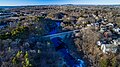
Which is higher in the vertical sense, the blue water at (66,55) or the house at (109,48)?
the house at (109,48)

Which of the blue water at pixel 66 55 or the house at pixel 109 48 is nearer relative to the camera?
the blue water at pixel 66 55

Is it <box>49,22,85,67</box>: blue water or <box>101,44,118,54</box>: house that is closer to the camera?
<box>49,22,85,67</box>: blue water

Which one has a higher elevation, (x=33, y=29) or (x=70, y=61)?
(x=33, y=29)

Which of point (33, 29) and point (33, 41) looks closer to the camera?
point (33, 41)

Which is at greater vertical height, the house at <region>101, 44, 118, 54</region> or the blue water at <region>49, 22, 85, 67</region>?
the house at <region>101, 44, 118, 54</region>

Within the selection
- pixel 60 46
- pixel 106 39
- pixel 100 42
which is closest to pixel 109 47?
pixel 100 42

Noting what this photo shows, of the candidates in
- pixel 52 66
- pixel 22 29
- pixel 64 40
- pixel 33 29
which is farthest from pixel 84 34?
pixel 52 66

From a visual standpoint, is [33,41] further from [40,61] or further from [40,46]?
[40,61]

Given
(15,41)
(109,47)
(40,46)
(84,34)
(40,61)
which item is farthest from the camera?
(84,34)

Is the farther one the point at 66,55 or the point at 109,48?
the point at 66,55

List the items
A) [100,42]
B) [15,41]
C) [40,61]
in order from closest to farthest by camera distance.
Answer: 1. [40,61]
2. [15,41]
3. [100,42]

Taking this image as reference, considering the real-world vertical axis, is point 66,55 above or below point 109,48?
below
